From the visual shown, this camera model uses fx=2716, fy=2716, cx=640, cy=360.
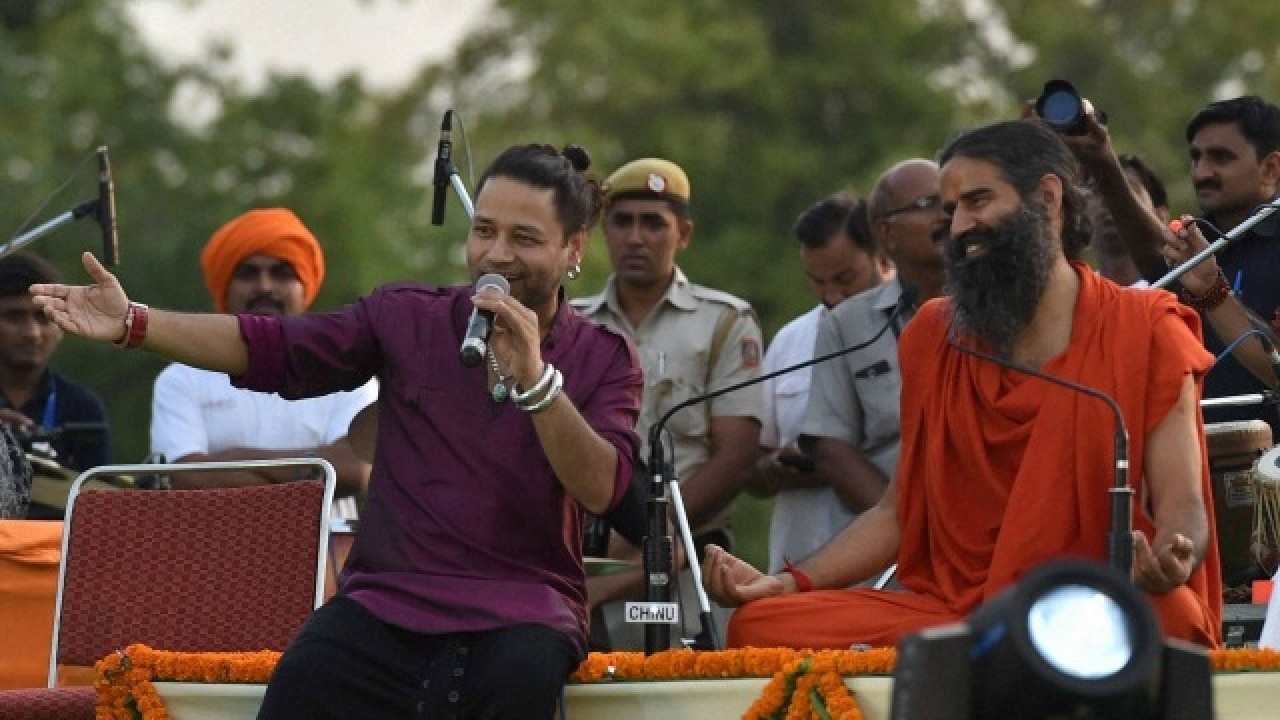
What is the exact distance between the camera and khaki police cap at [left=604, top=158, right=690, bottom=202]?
30.7 feet

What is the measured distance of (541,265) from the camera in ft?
21.8

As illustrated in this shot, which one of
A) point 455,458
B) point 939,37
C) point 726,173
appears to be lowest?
point 455,458

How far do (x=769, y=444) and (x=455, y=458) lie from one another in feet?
9.76

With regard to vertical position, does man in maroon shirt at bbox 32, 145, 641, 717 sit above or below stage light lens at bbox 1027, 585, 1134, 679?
above

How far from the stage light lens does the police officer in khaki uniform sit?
→ 14.1ft

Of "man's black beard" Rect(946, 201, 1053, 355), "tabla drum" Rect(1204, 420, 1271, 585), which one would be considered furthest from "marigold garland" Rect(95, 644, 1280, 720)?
"tabla drum" Rect(1204, 420, 1271, 585)

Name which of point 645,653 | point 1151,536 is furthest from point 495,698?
point 1151,536

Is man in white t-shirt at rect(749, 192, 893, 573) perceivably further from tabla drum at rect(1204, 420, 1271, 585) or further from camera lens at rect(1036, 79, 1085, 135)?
camera lens at rect(1036, 79, 1085, 135)

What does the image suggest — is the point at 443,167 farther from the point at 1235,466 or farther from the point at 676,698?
the point at 1235,466

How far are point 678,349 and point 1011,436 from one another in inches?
106

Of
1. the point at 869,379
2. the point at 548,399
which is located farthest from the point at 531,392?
the point at 869,379

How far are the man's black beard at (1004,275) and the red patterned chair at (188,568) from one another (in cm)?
176

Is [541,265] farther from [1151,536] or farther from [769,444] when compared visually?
[769,444]

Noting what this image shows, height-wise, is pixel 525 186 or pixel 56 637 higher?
pixel 525 186
